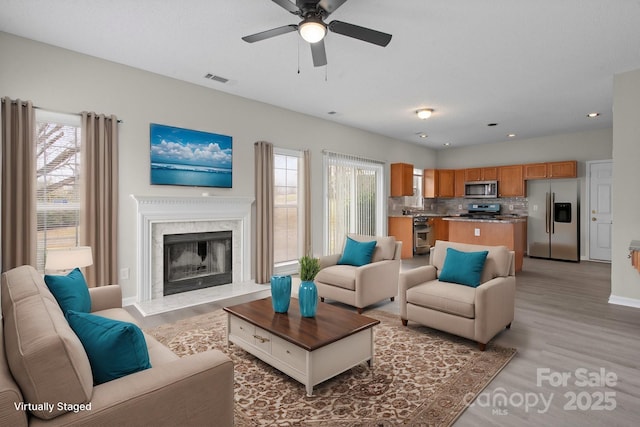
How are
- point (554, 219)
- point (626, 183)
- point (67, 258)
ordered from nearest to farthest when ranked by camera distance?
1. point (67, 258)
2. point (626, 183)
3. point (554, 219)

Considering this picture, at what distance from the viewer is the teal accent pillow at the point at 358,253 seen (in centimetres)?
418

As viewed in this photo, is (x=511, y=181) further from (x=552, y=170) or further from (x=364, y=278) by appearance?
(x=364, y=278)

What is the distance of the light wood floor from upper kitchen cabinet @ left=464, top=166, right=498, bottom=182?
423cm

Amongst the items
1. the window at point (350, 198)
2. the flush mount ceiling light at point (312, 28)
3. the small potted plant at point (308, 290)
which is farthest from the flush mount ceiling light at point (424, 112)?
the small potted plant at point (308, 290)

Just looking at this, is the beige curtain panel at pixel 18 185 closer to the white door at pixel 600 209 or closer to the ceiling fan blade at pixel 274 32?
the ceiling fan blade at pixel 274 32

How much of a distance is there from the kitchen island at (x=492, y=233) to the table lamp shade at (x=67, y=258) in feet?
20.5

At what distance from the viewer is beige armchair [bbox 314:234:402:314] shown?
12.4 feet

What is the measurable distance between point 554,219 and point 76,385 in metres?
8.79

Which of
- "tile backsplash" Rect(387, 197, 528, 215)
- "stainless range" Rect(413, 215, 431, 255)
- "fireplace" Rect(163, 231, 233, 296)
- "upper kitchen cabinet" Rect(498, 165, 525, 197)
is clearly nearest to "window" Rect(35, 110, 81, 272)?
"fireplace" Rect(163, 231, 233, 296)

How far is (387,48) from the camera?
346 cm

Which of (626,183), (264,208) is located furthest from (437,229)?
(264,208)

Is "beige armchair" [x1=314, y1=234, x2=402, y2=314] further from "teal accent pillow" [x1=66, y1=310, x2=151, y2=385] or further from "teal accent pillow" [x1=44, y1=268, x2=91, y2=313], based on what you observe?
"teal accent pillow" [x1=66, y1=310, x2=151, y2=385]

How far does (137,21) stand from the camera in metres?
2.98

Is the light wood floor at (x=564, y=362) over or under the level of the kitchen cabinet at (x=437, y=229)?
under
